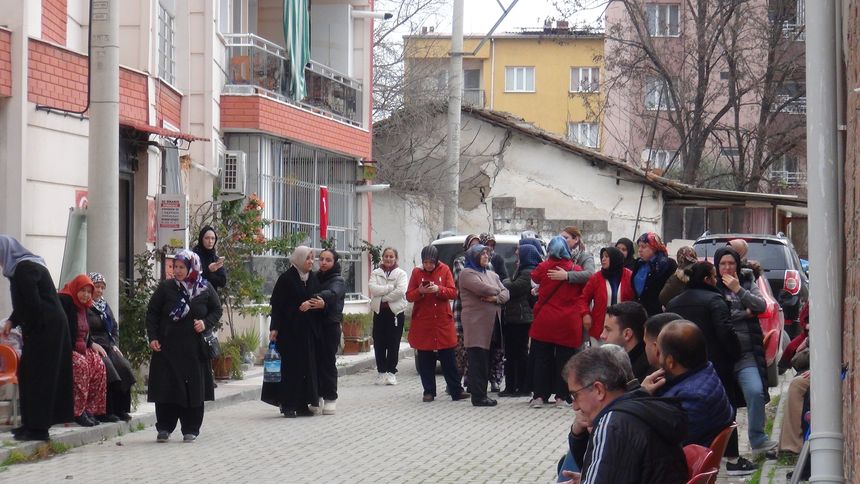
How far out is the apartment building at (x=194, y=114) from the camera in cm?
1524

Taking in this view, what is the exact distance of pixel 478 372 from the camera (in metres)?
16.5

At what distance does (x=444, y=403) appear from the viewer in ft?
55.5

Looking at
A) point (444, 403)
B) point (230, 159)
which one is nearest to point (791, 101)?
point (230, 159)

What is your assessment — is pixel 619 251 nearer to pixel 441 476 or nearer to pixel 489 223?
pixel 441 476

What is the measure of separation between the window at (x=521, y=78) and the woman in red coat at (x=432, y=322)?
49.8 meters

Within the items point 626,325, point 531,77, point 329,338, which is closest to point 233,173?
point 329,338

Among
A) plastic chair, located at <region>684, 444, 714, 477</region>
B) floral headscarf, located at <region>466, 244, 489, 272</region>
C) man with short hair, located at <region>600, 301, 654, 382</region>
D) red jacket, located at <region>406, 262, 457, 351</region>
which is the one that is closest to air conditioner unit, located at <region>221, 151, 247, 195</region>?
red jacket, located at <region>406, 262, 457, 351</region>

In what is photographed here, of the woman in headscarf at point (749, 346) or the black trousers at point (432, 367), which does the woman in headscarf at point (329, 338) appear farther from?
the woman in headscarf at point (749, 346)

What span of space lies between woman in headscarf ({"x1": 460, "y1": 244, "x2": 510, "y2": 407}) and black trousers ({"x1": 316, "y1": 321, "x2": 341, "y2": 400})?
1.78m

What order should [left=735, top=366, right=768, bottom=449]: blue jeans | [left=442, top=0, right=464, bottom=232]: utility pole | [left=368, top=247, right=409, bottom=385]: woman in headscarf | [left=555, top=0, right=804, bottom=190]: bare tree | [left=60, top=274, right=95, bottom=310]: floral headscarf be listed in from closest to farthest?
[left=735, top=366, right=768, bottom=449]: blue jeans < [left=60, top=274, right=95, bottom=310]: floral headscarf < [left=368, top=247, right=409, bottom=385]: woman in headscarf < [left=442, top=0, right=464, bottom=232]: utility pole < [left=555, top=0, right=804, bottom=190]: bare tree

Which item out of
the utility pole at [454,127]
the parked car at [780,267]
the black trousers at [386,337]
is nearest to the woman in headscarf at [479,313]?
the black trousers at [386,337]

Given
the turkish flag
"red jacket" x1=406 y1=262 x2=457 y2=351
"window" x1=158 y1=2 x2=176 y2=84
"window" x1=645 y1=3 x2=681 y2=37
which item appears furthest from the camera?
"window" x1=645 y1=3 x2=681 y2=37

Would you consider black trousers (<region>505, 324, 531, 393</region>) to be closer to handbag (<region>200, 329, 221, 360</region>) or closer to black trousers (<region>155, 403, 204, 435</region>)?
handbag (<region>200, 329, 221, 360</region>)

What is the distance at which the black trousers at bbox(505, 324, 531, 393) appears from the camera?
17.5 m
